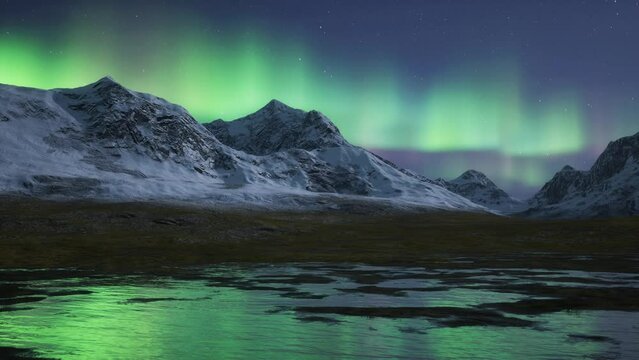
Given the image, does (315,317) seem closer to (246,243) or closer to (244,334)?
(244,334)

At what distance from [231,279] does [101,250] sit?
104 feet

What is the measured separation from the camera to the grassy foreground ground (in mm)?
57125

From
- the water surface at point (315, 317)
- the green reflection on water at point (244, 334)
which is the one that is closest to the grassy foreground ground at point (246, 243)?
the water surface at point (315, 317)

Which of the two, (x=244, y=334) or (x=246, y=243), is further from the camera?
(x=246, y=243)

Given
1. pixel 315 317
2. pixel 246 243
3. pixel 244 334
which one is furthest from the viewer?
pixel 246 243

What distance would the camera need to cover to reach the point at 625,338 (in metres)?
20.3

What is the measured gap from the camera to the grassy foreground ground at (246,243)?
5712 cm

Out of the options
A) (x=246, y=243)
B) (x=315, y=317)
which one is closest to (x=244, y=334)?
(x=315, y=317)

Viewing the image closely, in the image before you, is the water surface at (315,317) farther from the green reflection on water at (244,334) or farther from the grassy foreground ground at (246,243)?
the grassy foreground ground at (246,243)

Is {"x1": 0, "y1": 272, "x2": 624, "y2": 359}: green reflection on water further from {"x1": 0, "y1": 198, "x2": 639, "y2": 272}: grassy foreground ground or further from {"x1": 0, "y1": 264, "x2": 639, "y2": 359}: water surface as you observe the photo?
{"x1": 0, "y1": 198, "x2": 639, "y2": 272}: grassy foreground ground

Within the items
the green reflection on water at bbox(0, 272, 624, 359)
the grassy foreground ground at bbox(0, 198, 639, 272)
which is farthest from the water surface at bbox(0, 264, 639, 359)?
the grassy foreground ground at bbox(0, 198, 639, 272)

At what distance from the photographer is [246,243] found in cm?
8762

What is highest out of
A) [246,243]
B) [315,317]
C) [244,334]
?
[246,243]

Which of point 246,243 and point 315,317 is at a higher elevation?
point 246,243
